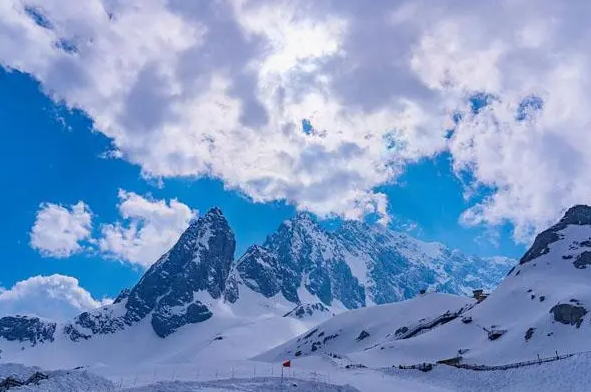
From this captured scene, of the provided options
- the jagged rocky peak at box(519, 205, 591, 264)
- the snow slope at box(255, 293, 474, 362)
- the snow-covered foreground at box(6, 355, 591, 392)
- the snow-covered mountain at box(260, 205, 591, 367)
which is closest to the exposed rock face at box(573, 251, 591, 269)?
the snow-covered mountain at box(260, 205, 591, 367)

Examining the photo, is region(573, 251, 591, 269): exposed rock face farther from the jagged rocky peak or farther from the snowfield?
the jagged rocky peak

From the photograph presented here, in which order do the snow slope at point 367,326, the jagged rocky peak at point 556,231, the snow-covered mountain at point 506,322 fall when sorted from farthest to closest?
1. the snow slope at point 367,326
2. the jagged rocky peak at point 556,231
3. the snow-covered mountain at point 506,322

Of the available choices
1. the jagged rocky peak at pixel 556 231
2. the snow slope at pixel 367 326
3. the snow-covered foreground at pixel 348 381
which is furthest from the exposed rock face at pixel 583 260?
the snow-covered foreground at pixel 348 381

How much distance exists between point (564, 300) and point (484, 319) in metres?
20.2

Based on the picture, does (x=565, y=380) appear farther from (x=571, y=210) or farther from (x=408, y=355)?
(x=571, y=210)

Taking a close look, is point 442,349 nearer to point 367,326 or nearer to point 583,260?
point 583,260

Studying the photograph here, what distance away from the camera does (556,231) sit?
5340 inches

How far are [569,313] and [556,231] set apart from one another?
183 feet

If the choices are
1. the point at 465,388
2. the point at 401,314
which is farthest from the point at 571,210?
the point at 465,388

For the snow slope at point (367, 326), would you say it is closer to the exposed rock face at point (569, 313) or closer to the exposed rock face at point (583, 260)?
the exposed rock face at point (583, 260)

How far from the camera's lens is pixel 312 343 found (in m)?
161

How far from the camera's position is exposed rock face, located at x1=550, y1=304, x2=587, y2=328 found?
83.8 m

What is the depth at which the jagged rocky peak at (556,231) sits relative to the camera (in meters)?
130

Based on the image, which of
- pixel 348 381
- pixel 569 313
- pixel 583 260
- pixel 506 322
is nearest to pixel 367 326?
pixel 506 322
